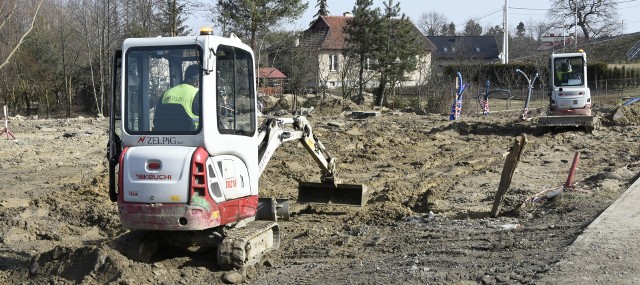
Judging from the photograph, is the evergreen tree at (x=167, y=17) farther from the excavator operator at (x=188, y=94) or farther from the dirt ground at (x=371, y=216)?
the excavator operator at (x=188, y=94)

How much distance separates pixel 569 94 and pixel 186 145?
744 inches

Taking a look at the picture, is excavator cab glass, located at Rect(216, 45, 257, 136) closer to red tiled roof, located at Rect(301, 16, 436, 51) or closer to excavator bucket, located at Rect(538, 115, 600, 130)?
excavator bucket, located at Rect(538, 115, 600, 130)

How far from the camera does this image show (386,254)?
9.16 metres

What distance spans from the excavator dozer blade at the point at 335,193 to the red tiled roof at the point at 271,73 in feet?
111

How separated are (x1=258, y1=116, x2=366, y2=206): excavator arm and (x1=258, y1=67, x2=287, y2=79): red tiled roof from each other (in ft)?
112

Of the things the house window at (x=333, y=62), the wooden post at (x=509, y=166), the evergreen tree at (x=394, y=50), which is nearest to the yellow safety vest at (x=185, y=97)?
the wooden post at (x=509, y=166)

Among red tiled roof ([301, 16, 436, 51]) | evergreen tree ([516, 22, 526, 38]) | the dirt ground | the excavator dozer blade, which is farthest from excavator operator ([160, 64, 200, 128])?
evergreen tree ([516, 22, 526, 38])

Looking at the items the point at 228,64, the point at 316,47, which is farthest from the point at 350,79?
the point at 228,64

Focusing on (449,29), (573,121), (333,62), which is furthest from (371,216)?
(449,29)

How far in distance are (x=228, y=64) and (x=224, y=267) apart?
7.17ft

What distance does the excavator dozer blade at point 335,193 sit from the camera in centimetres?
1269

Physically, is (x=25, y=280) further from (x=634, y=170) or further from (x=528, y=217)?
(x=634, y=170)

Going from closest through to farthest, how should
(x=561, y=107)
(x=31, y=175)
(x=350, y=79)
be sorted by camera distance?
(x=31, y=175), (x=561, y=107), (x=350, y=79)

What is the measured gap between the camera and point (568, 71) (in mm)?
24719
